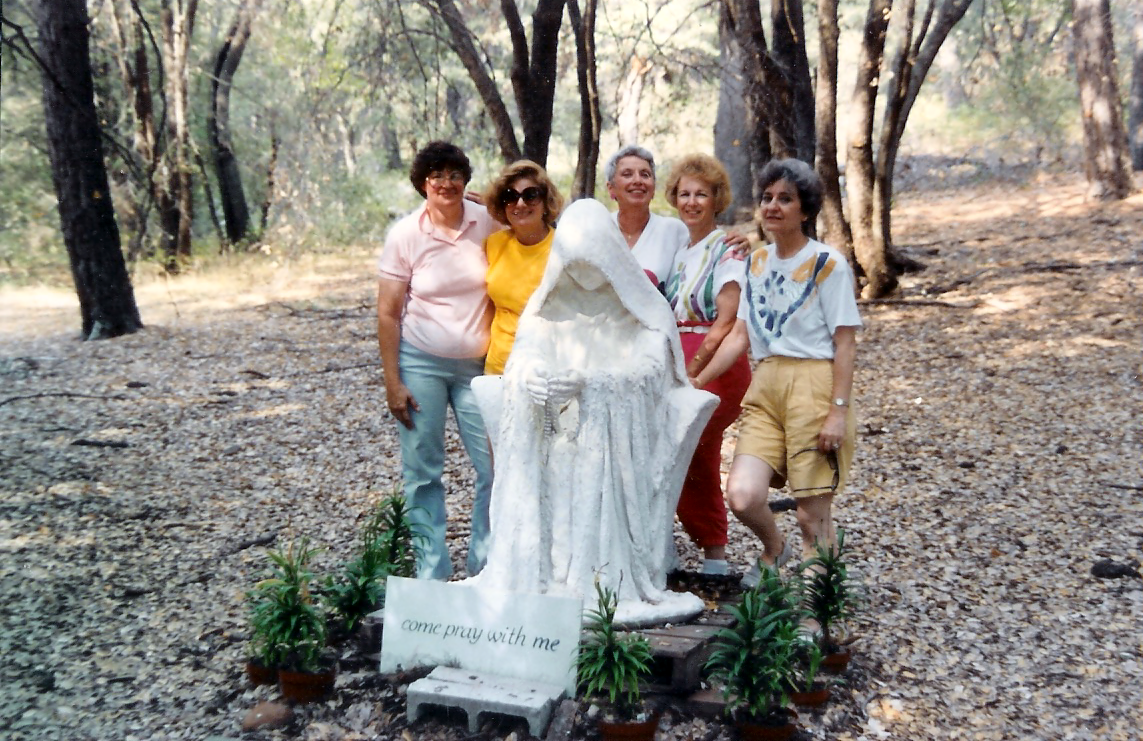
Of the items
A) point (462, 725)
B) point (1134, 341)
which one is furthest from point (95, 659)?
point (1134, 341)

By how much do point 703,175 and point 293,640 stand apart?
7.33ft

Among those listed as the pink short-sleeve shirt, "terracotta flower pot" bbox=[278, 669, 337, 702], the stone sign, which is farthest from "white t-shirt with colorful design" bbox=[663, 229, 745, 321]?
"terracotta flower pot" bbox=[278, 669, 337, 702]

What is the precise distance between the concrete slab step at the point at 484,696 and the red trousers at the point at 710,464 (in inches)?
44.0

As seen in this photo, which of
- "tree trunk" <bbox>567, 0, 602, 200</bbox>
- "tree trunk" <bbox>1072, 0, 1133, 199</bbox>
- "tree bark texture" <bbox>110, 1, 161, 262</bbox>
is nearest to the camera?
"tree trunk" <bbox>567, 0, 602, 200</bbox>

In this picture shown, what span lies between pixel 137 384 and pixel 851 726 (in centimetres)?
691

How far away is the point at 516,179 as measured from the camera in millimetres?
3863

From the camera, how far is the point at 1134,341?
7645mm

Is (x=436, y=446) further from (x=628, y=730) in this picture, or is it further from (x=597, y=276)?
(x=628, y=730)

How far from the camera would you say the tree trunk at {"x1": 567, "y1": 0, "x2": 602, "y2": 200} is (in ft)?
26.9

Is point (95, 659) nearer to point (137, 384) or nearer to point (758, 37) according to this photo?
point (137, 384)

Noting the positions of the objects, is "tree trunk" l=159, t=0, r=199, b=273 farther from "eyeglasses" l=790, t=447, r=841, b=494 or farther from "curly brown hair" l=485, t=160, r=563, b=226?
"eyeglasses" l=790, t=447, r=841, b=494

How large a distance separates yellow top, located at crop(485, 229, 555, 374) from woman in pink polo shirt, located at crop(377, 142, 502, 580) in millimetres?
96

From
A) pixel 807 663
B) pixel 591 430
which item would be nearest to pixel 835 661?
pixel 807 663

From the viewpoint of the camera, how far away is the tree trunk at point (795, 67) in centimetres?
803
